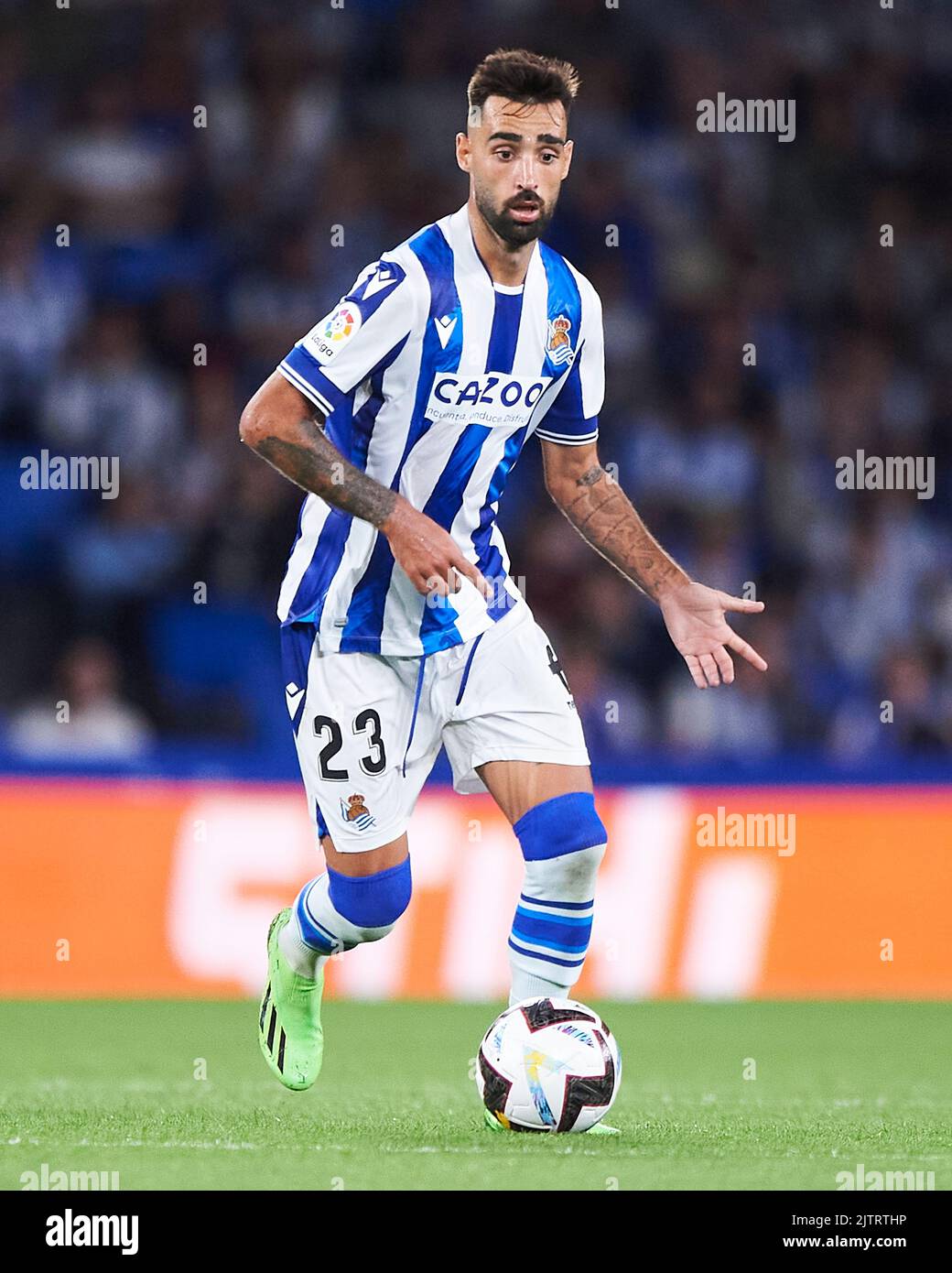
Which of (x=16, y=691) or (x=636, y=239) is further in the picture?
(x=636, y=239)

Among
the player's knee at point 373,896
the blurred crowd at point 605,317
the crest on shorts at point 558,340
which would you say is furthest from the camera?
the blurred crowd at point 605,317

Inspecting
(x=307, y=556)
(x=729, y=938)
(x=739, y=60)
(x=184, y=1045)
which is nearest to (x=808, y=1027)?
(x=729, y=938)

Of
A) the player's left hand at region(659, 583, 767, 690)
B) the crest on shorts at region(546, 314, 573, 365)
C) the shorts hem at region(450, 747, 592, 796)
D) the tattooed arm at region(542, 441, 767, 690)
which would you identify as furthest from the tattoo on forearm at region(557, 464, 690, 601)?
the shorts hem at region(450, 747, 592, 796)

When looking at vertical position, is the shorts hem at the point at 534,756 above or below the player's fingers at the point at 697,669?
below

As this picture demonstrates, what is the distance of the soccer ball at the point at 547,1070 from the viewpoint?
551 centimetres

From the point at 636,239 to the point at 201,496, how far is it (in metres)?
3.49

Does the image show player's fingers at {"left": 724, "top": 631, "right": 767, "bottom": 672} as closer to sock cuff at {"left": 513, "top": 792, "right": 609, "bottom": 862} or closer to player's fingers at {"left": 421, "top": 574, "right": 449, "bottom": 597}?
sock cuff at {"left": 513, "top": 792, "right": 609, "bottom": 862}

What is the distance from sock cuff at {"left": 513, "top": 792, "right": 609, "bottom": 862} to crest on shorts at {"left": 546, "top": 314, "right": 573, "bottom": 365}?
1.19 meters

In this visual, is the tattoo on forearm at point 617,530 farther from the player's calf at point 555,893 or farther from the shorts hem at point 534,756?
the player's calf at point 555,893

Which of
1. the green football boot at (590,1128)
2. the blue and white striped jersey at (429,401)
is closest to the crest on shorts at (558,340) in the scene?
the blue and white striped jersey at (429,401)

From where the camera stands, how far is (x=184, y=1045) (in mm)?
8188

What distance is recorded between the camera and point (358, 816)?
5953 millimetres

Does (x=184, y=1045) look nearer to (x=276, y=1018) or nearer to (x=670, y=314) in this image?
(x=276, y=1018)

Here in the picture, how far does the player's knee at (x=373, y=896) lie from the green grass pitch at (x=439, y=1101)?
0.54 m
